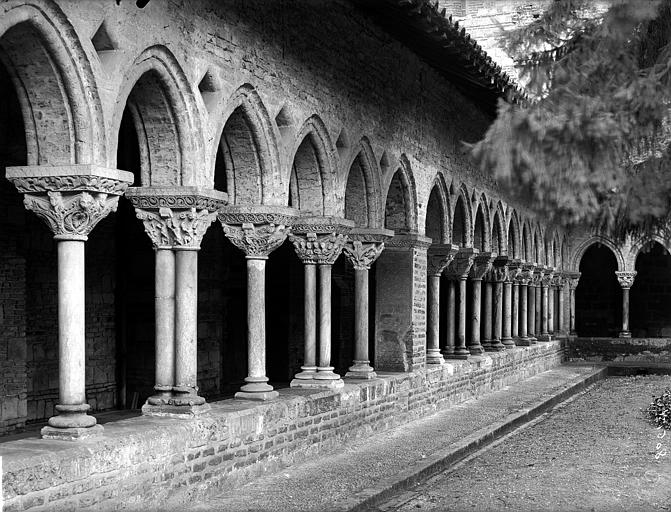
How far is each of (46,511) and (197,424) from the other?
206cm

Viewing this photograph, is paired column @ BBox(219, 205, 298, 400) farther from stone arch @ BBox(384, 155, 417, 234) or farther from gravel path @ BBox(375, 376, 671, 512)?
stone arch @ BBox(384, 155, 417, 234)

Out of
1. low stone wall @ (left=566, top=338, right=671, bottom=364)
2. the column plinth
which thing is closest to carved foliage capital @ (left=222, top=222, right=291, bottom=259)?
the column plinth

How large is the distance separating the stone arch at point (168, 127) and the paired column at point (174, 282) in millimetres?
169

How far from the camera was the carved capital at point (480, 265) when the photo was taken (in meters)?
19.5

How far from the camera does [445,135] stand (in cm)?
1670


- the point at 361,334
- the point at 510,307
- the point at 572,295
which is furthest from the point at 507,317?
the point at 361,334

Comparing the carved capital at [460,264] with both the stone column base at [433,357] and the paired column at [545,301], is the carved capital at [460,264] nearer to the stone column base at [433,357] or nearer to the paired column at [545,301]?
the stone column base at [433,357]

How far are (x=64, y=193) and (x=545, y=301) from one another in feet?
68.4

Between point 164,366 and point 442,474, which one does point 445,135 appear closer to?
point 442,474

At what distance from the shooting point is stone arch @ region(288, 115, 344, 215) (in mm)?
11391

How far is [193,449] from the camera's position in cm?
805

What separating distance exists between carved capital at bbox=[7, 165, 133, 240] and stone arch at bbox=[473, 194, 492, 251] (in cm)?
1337

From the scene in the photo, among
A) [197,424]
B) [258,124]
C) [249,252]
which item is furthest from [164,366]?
[258,124]

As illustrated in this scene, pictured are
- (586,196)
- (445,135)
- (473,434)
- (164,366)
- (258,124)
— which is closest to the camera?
(586,196)
